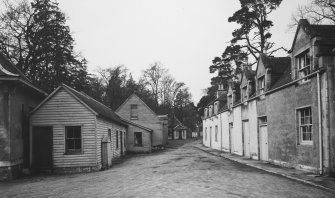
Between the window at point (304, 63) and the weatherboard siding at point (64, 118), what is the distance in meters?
11.5

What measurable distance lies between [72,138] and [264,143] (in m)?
11.9

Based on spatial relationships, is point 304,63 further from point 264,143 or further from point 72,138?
point 72,138

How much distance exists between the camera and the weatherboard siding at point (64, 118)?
17.8m

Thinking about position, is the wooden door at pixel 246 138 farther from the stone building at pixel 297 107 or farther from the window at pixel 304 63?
the window at pixel 304 63

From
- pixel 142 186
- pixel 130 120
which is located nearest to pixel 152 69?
pixel 130 120

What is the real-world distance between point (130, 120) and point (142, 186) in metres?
28.7

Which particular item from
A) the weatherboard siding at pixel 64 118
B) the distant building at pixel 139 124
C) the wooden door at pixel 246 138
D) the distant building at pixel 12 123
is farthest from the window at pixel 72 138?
the distant building at pixel 139 124

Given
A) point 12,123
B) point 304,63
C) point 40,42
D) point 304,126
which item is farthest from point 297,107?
point 40,42

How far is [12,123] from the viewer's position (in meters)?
15.5

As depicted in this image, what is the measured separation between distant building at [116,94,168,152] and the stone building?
14.7 metres

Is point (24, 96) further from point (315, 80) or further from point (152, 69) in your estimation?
point (152, 69)

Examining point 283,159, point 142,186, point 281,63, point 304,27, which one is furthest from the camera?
point 281,63

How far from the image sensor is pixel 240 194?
907 centimetres

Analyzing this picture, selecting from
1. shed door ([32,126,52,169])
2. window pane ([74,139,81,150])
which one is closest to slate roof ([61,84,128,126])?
window pane ([74,139,81,150])
